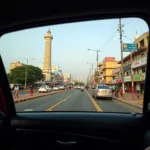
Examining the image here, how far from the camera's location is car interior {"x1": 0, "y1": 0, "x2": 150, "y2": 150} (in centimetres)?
377

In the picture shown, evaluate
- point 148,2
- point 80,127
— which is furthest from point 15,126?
point 148,2

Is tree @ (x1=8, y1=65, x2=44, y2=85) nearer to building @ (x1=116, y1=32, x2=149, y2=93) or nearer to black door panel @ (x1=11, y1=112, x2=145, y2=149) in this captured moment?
black door panel @ (x1=11, y1=112, x2=145, y2=149)

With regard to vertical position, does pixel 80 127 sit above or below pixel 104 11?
below

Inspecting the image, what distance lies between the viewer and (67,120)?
4.23 m

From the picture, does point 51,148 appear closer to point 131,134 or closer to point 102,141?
point 102,141

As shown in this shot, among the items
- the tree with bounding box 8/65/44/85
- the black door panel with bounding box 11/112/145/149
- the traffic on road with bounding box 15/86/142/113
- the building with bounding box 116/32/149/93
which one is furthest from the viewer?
the tree with bounding box 8/65/44/85

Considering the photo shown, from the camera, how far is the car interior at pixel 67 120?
148 inches

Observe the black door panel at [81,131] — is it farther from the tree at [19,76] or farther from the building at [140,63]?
the tree at [19,76]

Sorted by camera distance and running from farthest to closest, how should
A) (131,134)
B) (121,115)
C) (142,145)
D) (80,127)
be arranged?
1. (121,115)
2. (80,127)
3. (131,134)
4. (142,145)

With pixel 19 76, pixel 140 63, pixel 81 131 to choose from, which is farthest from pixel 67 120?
pixel 19 76

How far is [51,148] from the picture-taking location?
3.93 m

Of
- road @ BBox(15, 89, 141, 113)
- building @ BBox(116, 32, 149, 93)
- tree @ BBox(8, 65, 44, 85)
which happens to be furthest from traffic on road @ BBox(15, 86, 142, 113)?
tree @ BBox(8, 65, 44, 85)

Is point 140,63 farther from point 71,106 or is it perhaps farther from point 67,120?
point 67,120

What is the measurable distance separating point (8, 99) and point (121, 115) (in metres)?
1.96
